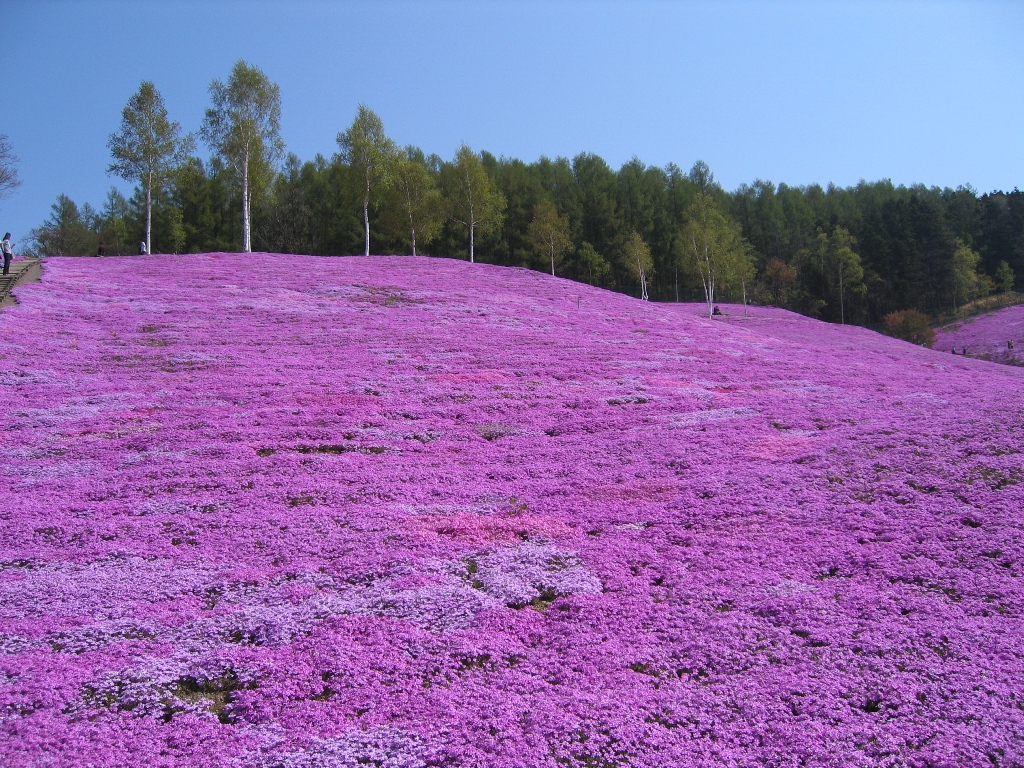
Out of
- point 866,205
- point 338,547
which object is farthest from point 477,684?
point 866,205

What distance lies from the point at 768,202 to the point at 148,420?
328 feet

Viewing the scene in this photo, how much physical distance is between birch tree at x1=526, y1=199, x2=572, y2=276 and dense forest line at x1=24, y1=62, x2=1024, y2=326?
0.65 feet

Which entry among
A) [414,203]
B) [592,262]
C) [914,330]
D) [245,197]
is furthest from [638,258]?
[245,197]

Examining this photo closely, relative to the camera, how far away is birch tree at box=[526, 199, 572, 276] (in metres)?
64.6

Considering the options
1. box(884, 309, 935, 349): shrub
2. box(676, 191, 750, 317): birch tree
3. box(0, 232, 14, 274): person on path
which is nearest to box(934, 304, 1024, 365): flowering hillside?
box(884, 309, 935, 349): shrub

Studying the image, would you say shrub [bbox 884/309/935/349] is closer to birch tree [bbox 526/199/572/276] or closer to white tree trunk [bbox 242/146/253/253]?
birch tree [bbox 526/199/572/276]

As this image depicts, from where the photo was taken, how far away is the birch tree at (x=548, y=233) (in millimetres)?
64625

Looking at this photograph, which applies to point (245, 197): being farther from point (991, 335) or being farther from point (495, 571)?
point (991, 335)

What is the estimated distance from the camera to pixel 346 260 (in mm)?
37562

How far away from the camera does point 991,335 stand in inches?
2066

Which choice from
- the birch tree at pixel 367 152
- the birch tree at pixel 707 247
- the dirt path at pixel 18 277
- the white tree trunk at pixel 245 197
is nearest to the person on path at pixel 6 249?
the dirt path at pixel 18 277

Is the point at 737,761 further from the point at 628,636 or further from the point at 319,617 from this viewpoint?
the point at 319,617

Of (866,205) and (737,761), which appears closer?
(737,761)

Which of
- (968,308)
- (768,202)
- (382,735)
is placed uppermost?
(768,202)
